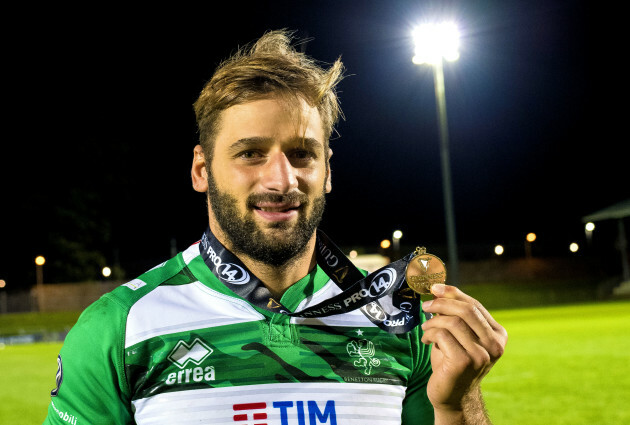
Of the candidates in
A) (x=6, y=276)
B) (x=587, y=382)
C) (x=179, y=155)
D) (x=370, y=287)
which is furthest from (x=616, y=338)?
(x=6, y=276)

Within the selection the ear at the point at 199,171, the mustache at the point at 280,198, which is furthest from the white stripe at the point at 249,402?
the ear at the point at 199,171

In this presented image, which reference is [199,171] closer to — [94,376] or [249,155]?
[249,155]

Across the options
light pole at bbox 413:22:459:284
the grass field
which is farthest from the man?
light pole at bbox 413:22:459:284

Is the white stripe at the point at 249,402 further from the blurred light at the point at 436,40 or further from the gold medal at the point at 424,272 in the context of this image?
the blurred light at the point at 436,40

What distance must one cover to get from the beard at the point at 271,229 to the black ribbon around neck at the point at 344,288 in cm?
7

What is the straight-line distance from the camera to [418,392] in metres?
2.48

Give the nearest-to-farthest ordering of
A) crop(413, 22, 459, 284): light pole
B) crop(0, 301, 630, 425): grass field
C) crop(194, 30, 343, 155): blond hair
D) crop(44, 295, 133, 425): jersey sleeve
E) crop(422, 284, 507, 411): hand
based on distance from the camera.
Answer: crop(422, 284, 507, 411): hand, crop(44, 295, 133, 425): jersey sleeve, crop(194, 30, 343, 155): blond hair, crop(0, 301, 630, 425): grass field, crop(413, 22, 459, 284): light pole

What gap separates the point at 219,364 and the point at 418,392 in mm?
696

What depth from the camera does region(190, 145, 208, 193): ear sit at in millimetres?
2494

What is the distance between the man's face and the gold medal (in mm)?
339

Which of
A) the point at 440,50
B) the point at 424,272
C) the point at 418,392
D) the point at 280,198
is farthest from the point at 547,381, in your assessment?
the point at 280,198

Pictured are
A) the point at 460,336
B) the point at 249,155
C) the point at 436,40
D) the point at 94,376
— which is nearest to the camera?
the point at 460,336

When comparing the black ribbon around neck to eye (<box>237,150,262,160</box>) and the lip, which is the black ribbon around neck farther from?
eye (<box>237,150,262,160</box>)

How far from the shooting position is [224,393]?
2.24 meters
